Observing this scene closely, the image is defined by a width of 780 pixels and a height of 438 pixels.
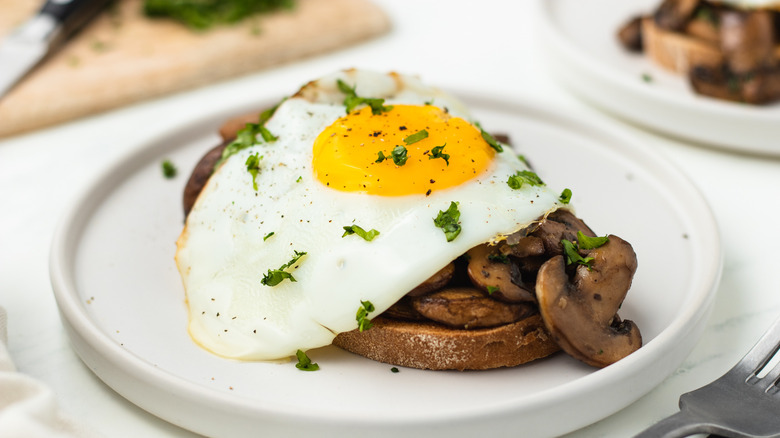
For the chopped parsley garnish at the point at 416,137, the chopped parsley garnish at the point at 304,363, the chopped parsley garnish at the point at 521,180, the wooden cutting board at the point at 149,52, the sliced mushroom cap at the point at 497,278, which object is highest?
the chopped parsley garnish at the point at 416,137

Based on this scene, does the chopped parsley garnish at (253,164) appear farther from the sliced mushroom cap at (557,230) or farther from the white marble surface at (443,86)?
the sliced mushroom cap at (557,230)

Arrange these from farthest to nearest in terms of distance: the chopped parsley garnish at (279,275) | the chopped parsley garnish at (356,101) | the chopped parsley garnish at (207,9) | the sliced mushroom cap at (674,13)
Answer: the chopped parsley garnish at (207,9) → the sliced mushroom cap at (674,13) → the chopped parsley garnish at (356,101) → the chopped parsley garnish at (279,275)

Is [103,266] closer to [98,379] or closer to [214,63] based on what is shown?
[98,379]

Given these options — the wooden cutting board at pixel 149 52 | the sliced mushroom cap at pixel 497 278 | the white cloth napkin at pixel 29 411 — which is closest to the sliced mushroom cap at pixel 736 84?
the wooden cutting board at pixel 149 52

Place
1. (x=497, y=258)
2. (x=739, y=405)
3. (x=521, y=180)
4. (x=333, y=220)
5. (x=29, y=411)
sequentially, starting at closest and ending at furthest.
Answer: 1. (x=29, y=411)
2. (x=739, y=405)
3. (x=497, y=258)
4. (x=333, y=220)
5. (x=521, y=180)

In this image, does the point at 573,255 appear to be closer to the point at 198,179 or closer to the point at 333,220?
the point at 333,220

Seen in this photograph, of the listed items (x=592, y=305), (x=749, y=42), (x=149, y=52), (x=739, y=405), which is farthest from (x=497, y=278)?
(x=149, y=52)
